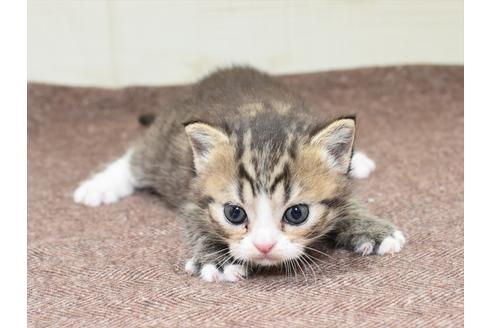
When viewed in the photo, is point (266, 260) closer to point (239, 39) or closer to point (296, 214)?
point (296, 214)

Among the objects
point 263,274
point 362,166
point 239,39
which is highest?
point 239,39

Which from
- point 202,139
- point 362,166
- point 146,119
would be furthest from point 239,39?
point 202,139

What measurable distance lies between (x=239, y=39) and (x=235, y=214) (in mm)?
1529

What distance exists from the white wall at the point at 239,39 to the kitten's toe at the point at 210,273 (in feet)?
4.26

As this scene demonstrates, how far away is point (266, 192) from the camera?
1.73 metres

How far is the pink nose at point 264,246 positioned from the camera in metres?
1.69

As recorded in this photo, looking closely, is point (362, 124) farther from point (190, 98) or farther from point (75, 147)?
point (75, 147)

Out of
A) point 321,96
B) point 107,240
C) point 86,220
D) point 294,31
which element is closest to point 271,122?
point 107,240

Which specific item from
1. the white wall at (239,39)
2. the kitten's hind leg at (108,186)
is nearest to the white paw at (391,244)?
the kitten's hind leg at (108,186)

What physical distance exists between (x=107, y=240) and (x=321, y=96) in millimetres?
1547

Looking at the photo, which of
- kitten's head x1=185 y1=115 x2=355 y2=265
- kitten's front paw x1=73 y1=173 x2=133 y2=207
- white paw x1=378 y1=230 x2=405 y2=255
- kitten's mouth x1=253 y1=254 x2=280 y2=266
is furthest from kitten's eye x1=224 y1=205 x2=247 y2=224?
kitten's front paw x1=73 y1=173 x2=133 y2=207

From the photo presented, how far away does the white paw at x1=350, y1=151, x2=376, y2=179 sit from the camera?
2566mm

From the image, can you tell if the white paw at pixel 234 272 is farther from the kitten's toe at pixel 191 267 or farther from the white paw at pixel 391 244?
the white paw at pixel 391 244

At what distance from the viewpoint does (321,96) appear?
3301 mm
